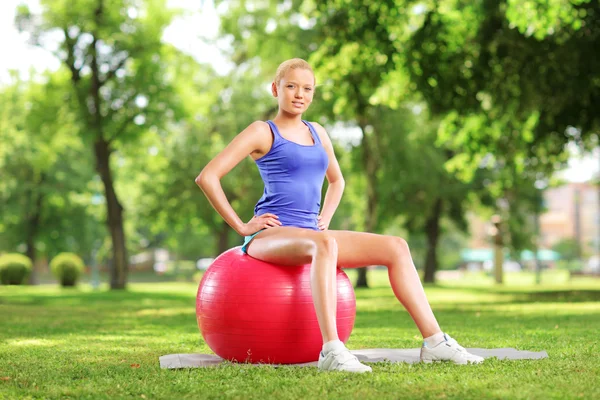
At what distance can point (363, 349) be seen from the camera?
781 centimetres

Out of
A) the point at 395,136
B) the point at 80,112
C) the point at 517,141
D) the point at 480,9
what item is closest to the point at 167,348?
the point at 480,9

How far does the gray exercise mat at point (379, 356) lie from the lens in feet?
21.9

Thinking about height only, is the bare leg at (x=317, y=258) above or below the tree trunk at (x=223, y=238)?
below

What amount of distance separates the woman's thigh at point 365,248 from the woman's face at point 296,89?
114 cm

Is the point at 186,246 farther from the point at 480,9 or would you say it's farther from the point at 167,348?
the point at 167,348

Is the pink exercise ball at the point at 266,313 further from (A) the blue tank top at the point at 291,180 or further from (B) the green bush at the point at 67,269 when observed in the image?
(B) the green bush at the point at 67,269

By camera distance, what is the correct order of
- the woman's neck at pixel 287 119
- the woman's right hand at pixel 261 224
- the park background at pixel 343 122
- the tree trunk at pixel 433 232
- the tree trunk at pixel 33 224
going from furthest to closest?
the tree trunk at pixel 33 224, the tree trunk at pixel 433 232, the park background at pixel 343 122, the woman's neck at pixel 287 119, the woman's right hand at pixel 261 224

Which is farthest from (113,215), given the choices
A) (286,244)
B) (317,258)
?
(317,258)

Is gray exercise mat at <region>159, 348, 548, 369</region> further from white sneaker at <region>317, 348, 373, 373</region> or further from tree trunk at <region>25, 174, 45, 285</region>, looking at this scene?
tree trunk at <region>25, 174, 45, 285</region>

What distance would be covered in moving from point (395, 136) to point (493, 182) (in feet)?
23.0

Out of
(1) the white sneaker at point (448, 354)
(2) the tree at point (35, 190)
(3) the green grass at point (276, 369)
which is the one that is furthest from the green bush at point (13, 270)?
(1) the white sneaker at point (448, 354)

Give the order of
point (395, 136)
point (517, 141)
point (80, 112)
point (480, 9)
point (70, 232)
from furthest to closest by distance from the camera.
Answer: point (70, 232)
point (395, 136)
point (80, 112)
point (517, 141)
point (480, 9)

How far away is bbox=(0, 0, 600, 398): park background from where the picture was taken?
19359 millimetres

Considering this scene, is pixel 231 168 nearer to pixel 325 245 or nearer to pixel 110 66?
pixel 325 245
